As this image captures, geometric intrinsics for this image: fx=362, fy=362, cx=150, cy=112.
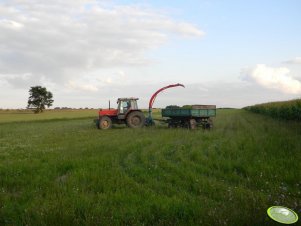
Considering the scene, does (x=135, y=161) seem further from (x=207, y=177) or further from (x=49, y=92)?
(x=49, y=92)

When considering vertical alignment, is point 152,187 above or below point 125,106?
below

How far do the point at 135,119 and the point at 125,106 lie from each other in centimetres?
112

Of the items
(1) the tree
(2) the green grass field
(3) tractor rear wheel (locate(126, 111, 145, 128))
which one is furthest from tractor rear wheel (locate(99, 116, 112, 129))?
(1) the tree

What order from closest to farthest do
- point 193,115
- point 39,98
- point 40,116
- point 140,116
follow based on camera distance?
point 193,115 → point 140,116 → point 40,116 → point 39,98

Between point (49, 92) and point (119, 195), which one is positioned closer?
point (119, 195)

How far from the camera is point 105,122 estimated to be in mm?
24484

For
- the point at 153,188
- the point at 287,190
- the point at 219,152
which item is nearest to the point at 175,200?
the point at 153,188

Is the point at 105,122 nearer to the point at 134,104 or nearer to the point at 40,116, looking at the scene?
the point at 134,104

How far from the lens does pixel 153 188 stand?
7.35m

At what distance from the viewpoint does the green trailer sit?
22516mm

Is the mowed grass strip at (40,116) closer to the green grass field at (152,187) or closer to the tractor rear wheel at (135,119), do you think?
the tractor rear wheel at (135,119)

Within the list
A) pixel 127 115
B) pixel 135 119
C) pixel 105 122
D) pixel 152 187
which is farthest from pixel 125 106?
pixel 152 187

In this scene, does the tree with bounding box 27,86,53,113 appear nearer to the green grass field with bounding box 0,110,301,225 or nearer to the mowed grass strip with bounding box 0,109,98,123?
the mowed grass strip with bounding box 0,109,98,123

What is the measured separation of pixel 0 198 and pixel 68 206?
1603 millimetres
